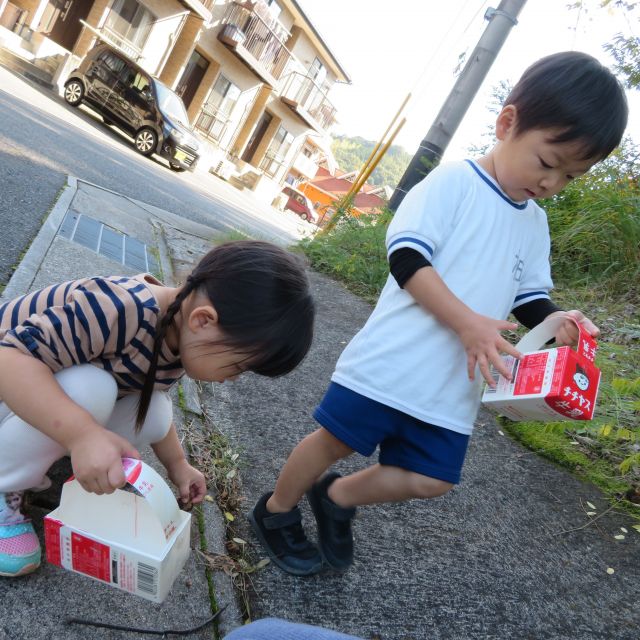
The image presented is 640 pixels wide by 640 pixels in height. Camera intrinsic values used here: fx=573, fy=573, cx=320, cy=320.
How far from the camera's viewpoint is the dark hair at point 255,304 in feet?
4.26

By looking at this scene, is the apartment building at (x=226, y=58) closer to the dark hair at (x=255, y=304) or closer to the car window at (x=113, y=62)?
the car window at (x=113, y=62)

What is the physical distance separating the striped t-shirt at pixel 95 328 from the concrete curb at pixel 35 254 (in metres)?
0.87

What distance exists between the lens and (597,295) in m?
3.92

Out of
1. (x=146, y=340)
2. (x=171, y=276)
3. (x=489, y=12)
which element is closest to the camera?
(x=146, y=340)

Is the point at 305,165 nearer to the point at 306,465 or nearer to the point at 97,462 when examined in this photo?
the point at 306,465

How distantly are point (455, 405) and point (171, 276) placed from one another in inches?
96.1


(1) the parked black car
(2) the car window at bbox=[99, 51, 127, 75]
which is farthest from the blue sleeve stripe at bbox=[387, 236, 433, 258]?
(2) the car window at bbox=[99, 51, 127, 75]

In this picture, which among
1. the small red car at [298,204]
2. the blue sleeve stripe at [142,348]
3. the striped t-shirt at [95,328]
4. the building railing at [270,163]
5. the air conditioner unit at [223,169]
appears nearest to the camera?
the striped t-shirt at [95,328]

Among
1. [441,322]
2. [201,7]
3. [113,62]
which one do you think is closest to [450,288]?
[441,322]

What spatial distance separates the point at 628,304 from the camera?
3.76 metres

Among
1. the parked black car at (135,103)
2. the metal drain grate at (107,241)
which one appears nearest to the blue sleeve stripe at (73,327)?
the metal drain grate at (107,241)

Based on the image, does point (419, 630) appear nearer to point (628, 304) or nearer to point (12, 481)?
point (12, 481)

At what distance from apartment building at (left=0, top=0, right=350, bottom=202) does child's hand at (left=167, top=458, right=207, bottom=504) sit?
15.8m

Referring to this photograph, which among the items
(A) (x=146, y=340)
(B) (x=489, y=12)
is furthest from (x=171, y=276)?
(B) (x=489, y=12)
